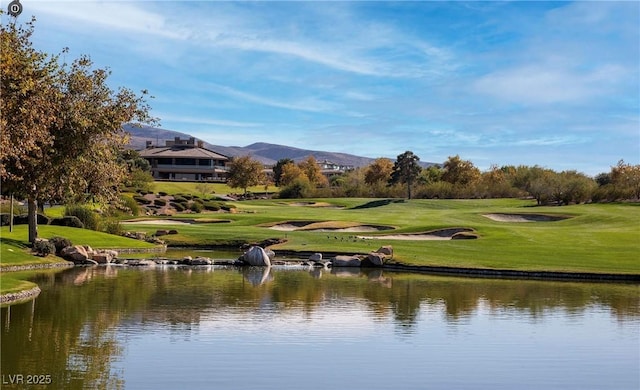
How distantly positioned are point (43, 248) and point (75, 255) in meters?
1.58

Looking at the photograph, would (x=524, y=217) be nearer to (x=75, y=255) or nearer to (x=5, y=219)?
(x=5, y=219)

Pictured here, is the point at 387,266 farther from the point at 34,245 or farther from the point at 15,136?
the point at 15,136

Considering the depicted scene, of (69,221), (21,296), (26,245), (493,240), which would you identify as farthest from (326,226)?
(21,296)

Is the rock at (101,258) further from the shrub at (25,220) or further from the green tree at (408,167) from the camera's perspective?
the green tree at (408,167)

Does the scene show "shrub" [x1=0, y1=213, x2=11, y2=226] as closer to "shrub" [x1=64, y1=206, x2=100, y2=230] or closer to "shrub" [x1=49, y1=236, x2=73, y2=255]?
"shrub" [x1=64, y1=206, x2=100, y2=230]

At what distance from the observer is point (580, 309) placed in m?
25.2

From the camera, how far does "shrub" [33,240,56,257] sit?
38312mm

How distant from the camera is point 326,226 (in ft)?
201

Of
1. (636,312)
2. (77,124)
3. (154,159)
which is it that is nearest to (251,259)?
(77,124)

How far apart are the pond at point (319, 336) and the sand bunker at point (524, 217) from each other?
128ft

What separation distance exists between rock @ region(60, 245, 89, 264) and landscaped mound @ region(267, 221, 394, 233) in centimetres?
2362

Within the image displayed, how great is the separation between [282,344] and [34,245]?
24.7 meters

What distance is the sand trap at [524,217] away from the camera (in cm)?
7000

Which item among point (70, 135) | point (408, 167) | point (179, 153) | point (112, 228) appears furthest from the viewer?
point (179, 153)
